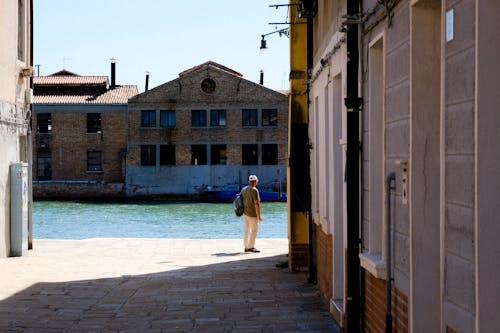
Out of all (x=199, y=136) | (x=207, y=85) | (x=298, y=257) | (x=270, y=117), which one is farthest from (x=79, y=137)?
(x=298, y=257)

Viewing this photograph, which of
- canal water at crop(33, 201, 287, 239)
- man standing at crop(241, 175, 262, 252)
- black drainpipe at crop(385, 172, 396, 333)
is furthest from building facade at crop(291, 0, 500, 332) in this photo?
canal water at crop(33, 201, 287, 239)

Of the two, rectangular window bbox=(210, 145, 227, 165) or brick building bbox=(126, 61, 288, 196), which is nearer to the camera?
brick building bbox=(126, 61, 288, 196)

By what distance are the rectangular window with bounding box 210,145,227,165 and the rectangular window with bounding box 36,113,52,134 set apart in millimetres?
13499

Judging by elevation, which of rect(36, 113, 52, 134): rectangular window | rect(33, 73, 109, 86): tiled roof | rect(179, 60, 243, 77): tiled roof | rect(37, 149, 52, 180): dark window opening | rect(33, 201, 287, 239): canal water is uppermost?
rect(179, 60, 243, 77): tiled roof

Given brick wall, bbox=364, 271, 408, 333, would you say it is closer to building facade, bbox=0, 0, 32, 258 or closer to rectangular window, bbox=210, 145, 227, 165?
building facade, bbox=0, 0, 32, 258

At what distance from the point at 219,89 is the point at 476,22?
60.4m

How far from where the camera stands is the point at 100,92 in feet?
223

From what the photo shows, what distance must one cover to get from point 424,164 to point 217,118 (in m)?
60.0

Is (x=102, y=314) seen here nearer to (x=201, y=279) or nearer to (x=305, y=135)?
(x=201, y=279)

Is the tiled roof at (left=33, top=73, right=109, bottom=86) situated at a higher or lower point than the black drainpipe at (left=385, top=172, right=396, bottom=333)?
higher

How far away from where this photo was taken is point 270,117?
6450cm

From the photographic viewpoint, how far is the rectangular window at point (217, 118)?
2544 inches

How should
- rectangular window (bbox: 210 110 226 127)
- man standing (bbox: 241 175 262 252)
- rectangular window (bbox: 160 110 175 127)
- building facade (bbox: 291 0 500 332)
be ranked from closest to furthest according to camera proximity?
building facade (bbox: 291 0 500 332) → man standing (bbox: 241 175 262 252) → rectangular window (bbox: 210 110 226 127) → rectangular window (bbox: 160 110 175 127)

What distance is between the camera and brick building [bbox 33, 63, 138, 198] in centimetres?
6650
